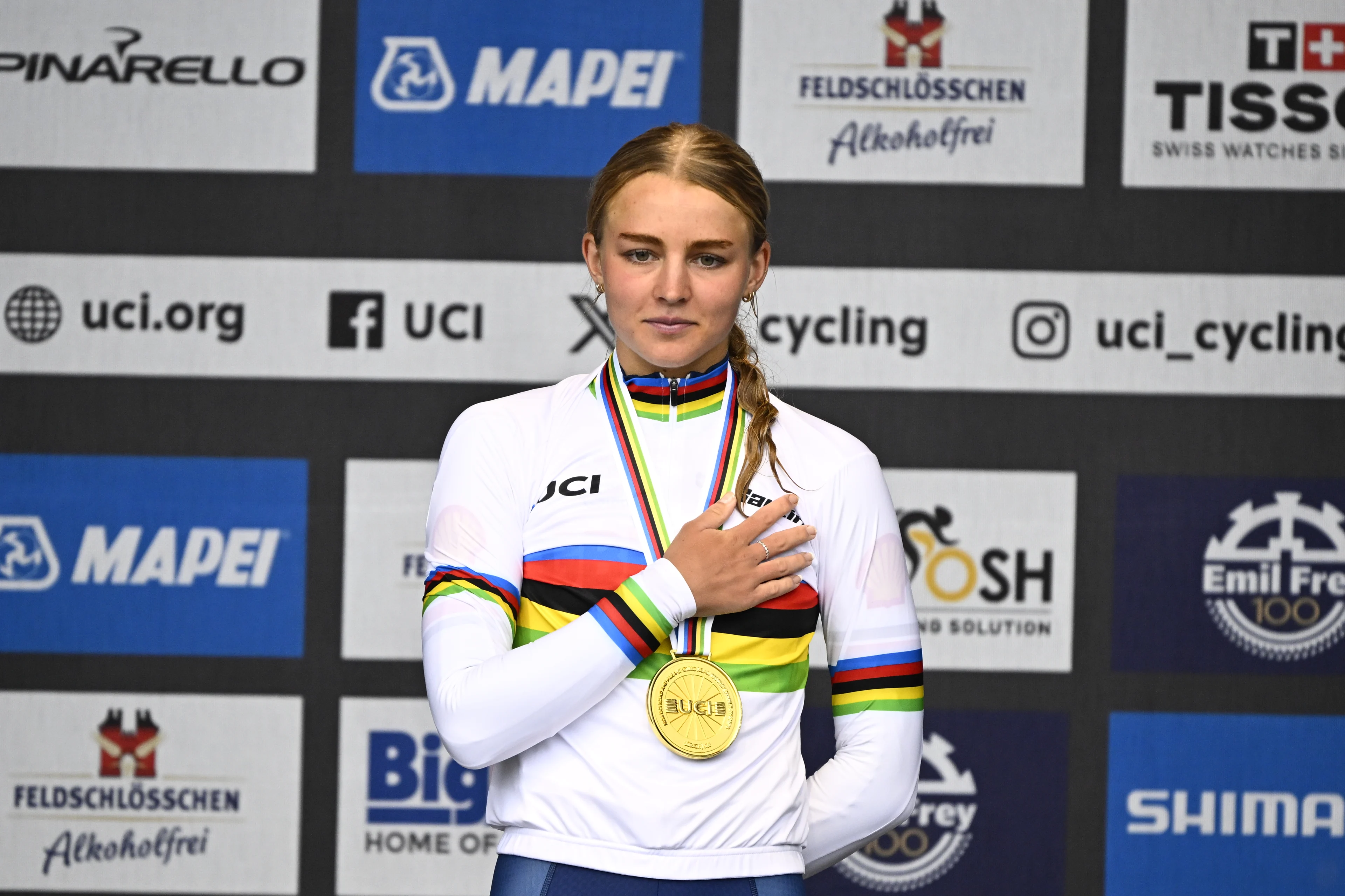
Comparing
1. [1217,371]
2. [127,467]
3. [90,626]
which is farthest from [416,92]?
[1217,371]

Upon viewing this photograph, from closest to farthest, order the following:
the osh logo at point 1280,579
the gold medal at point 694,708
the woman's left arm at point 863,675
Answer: the gold medal at point 694,708 < the woman's left arm at point 863,675 < the osh logo at point 1280,579

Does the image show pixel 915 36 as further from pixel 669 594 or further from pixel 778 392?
pixel 669 594

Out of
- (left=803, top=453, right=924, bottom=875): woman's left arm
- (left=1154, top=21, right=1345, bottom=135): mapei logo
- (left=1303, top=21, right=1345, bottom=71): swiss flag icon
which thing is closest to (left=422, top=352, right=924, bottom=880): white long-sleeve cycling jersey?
(left=803, top=453, right=924, bottom=875): woman's left arm

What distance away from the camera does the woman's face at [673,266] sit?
1120 millimetres

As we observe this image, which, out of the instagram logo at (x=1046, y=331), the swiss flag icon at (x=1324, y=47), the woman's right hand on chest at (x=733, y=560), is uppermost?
the swiss flag icon at (x=1324, y=47)

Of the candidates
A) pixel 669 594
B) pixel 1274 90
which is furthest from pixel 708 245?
pixel 1274 90

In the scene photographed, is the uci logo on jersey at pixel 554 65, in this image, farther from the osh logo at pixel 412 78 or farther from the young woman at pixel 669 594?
the young woman at pixel 669 594

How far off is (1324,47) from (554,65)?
4.88 feet

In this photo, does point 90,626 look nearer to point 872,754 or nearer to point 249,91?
point 249,91

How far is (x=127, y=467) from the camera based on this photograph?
2.45m

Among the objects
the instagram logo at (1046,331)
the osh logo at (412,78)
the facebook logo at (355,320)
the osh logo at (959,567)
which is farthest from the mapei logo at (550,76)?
the osh logo at (959,567)

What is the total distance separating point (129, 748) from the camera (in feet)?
8.02

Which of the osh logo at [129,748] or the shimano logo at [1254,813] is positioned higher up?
the osh logo at [129,748]

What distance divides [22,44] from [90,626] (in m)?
1.15
